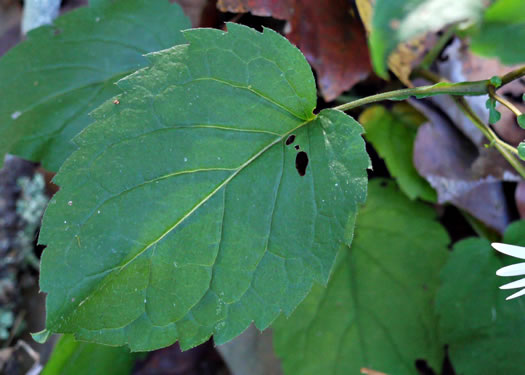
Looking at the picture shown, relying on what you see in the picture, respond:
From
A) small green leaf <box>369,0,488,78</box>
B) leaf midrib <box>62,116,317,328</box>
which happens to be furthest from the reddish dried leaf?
small green leaf <box>369,0,488,78</box>

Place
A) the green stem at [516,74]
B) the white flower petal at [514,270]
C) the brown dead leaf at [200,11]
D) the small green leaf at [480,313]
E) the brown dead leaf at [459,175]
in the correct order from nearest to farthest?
the green stem at [516,74] → the white flower petal at [514,270] → the small green leaf at [480,313] → the brown dead leaf at [459,175] → the brown dead leaf at [200,11]

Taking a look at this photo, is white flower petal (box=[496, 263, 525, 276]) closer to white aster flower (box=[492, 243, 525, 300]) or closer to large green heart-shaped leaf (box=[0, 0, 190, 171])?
white aster flower (box=[492, 243, 525, 300])

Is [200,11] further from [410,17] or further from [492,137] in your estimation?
[410,17]

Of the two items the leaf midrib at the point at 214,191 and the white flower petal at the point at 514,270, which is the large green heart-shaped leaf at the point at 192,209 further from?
the white flower petal at the point at 514,270

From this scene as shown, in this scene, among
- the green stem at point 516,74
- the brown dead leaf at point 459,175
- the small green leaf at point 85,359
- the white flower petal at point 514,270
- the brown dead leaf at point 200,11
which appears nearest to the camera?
the green stem at point 516,74

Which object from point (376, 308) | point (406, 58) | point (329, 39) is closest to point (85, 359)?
point (376, 308)

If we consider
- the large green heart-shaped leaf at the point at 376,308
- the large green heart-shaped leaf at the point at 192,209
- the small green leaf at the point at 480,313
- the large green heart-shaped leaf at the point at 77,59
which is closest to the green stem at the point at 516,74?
the large green heart-shaped leaf at the point at 192,209
